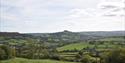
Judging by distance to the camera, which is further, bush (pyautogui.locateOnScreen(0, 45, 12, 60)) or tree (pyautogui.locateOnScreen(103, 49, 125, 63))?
bush (pyautogui.locateOnScreen(0, 45, 12, 60))

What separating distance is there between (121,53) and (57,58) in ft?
117

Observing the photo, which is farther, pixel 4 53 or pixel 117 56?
pixel 4 53

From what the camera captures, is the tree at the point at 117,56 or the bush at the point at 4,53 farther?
the bush at the point at 4,53

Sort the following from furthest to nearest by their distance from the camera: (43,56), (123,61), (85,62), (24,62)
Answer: (43,56) → (85,62) → (24,62) → (123,61)

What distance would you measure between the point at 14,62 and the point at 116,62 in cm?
2140

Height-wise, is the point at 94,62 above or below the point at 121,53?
below

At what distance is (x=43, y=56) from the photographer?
87125 millimetres

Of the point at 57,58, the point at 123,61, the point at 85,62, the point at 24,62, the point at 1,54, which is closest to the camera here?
the point at 123,61

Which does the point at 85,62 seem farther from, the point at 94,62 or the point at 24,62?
the point at 24,62

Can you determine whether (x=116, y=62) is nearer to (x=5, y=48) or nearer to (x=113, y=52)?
(x=113, y=52)

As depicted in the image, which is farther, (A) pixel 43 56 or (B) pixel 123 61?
(A) pixel 43 56

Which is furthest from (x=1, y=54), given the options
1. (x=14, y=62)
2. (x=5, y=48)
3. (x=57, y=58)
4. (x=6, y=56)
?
(x=57, y=58)

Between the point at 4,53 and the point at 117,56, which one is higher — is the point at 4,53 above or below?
below

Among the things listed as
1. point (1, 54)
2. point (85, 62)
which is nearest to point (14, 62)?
point (1, 54)
